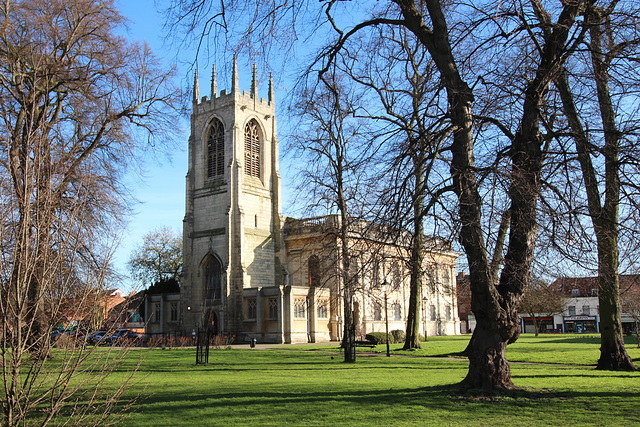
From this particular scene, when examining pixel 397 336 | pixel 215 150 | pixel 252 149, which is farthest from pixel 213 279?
pixel 397 336

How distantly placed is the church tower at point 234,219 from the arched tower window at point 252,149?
0.28ft

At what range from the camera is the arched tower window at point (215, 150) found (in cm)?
5012

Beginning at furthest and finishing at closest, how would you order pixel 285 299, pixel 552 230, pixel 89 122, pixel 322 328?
pixel 322 328 < pixel 285 299 < pixel 89 122 < pixel 552 230

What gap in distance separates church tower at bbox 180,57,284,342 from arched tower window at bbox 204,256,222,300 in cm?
8

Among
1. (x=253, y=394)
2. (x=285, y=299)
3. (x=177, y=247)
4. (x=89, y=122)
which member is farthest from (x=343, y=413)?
(x=177, y=247)

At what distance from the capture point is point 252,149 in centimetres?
5094

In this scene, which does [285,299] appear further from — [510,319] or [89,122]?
[510,319]

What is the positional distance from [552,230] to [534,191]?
3.43ft

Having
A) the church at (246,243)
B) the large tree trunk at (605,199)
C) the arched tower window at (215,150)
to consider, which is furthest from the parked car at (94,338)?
the arched tower window at (215,150)

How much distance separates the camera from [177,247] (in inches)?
2729

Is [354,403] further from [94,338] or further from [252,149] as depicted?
[252,149]

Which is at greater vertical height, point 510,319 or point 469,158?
point 469,158

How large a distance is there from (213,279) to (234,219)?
536 centimetres

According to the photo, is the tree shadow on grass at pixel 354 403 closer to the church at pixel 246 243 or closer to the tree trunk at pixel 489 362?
the tree trunk at pixel 489 362
